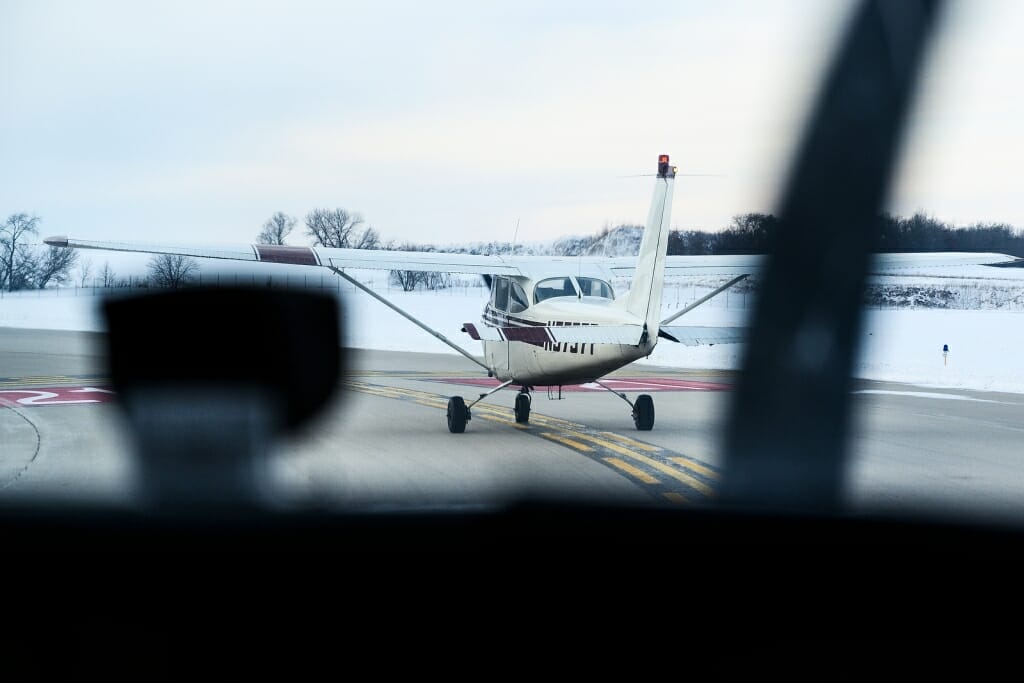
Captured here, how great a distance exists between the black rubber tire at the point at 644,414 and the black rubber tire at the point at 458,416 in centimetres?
226

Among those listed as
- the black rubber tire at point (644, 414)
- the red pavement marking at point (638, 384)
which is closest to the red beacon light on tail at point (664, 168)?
the black rubber tire at point (644, 414)

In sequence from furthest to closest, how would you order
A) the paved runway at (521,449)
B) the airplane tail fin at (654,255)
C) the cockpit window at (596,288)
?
the cockpit window at (596,288)
the airplane tail fin at (654,255)
the paved runway at (521,449)

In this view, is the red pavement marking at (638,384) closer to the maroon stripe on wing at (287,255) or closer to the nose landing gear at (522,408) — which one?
the nose landing gear at (522,408)

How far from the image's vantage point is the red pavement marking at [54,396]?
52.0 feet

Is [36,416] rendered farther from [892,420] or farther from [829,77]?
[892,420]

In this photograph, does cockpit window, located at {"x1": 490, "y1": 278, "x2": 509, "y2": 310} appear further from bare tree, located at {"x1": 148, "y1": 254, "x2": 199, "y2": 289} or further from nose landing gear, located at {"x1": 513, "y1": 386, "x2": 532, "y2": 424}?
bare tree, located at {"x1": 148, "y1": 254, "x2": 199, "y2": 289}

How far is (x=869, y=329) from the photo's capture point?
117ft

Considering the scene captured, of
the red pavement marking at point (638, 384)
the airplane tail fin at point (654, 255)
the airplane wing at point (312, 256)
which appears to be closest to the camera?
Answer: the airplane tail fin at point (654, 255)

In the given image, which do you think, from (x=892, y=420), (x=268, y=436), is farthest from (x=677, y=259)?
(x=268, y=436)

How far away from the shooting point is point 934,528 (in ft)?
9.11

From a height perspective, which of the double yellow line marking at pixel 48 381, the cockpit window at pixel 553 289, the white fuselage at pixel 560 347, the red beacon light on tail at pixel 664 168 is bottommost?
the double yellow line marking at pixel 48 381

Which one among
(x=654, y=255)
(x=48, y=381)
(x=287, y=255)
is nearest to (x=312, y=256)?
(x=287, y=255)

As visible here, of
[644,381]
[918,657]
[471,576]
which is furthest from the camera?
[644,381]

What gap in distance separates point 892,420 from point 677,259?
181 inches
